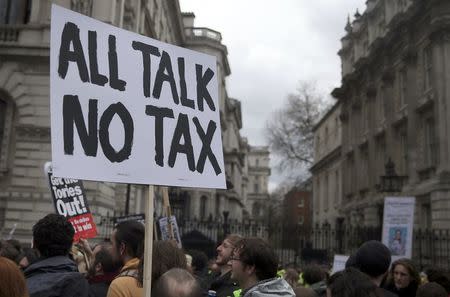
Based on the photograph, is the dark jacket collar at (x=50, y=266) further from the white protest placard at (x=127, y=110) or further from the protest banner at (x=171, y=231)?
the protest banner at (x=171, y=231)

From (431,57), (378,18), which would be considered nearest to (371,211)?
(431,57)

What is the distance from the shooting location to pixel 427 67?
2612 centimetres

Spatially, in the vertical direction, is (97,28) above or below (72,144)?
above

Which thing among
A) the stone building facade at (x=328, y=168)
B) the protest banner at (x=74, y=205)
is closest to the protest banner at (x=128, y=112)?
the protest banner at (x=74, y=205)

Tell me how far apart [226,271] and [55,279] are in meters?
2.09

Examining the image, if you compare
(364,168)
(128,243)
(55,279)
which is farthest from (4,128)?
(364,168)

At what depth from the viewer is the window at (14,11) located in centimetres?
2056

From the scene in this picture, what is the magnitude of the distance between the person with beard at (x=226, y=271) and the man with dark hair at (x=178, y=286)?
2.00 m

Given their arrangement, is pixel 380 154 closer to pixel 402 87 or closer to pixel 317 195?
pixel 402 87

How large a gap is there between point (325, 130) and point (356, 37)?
13.5 meters

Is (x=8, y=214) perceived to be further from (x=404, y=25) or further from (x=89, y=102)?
(x=404, y=25)

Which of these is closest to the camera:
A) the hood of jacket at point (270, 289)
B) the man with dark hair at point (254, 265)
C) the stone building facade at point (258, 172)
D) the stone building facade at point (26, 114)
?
the hood of jacket at point (270, 289)

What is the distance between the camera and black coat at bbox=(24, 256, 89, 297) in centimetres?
335

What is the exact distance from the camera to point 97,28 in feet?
12.2
